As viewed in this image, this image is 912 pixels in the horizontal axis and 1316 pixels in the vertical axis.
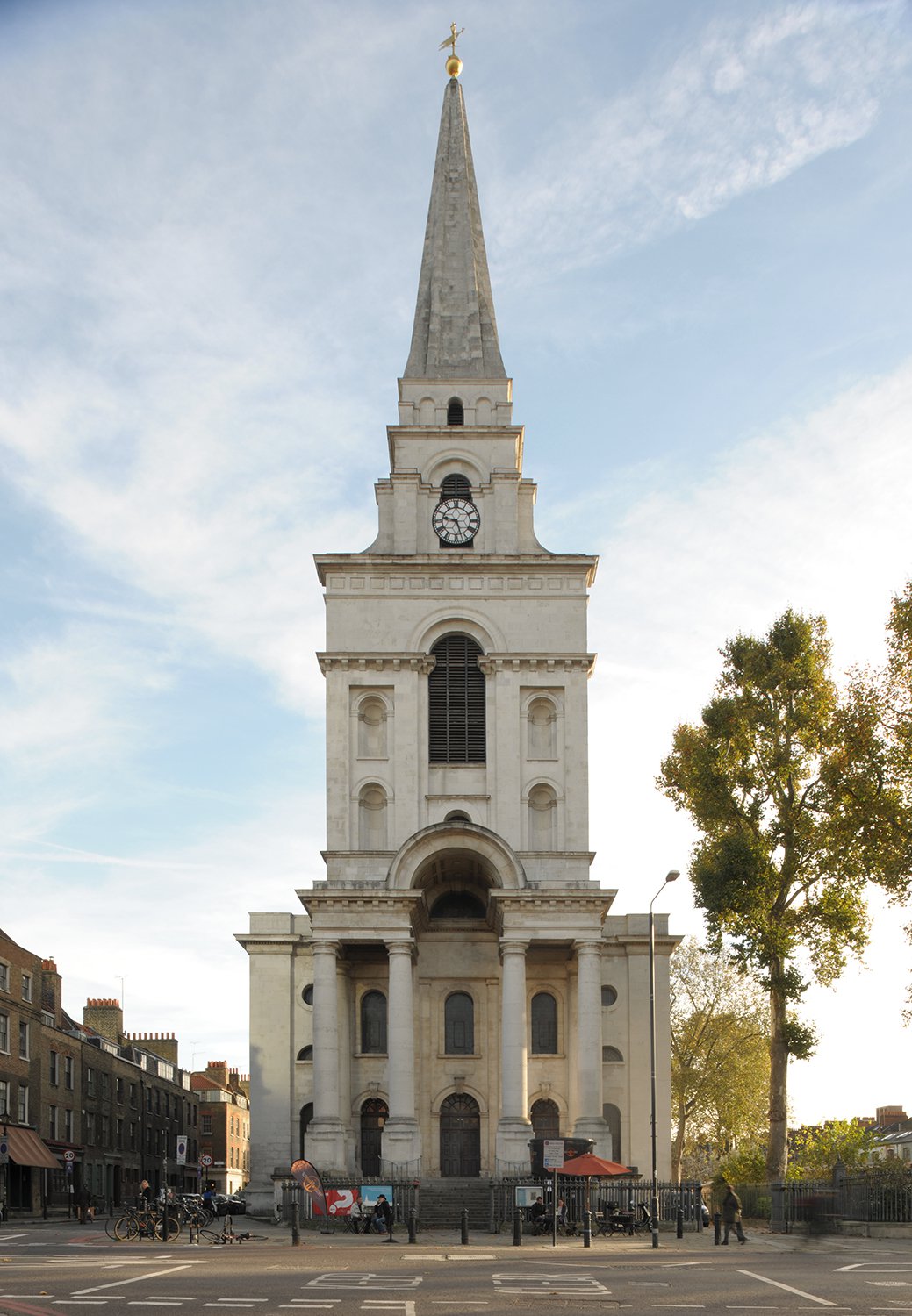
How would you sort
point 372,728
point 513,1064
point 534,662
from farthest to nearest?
1. point 372,728
2. point 534,662
3. point 513,1064

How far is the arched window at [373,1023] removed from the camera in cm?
5738

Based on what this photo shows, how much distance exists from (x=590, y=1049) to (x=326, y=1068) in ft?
29.7

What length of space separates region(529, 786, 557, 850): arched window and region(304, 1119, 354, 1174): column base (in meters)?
12.2

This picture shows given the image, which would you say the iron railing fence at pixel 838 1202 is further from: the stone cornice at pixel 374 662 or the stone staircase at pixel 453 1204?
the stone cornice at pixel 374 662

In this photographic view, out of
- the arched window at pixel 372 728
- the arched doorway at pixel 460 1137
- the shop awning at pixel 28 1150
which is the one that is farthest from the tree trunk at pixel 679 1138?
the shop awning at pixel 28 1150

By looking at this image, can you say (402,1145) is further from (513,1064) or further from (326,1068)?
(513,1064)

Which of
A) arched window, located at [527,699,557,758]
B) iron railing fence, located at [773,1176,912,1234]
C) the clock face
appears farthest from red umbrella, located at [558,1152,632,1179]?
the clock face

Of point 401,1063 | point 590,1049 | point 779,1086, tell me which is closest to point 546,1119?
point 590,1049

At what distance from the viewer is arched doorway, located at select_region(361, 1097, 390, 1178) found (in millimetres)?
56094

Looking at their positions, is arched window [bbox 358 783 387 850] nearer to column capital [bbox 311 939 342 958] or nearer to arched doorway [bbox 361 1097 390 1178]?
column capital [bbox 311 939 342 958]

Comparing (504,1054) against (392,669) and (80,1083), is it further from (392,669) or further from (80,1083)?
(80,1083)

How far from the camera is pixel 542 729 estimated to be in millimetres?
57688

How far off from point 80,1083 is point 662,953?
27217mm

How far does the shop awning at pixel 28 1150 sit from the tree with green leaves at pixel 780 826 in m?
26.1
